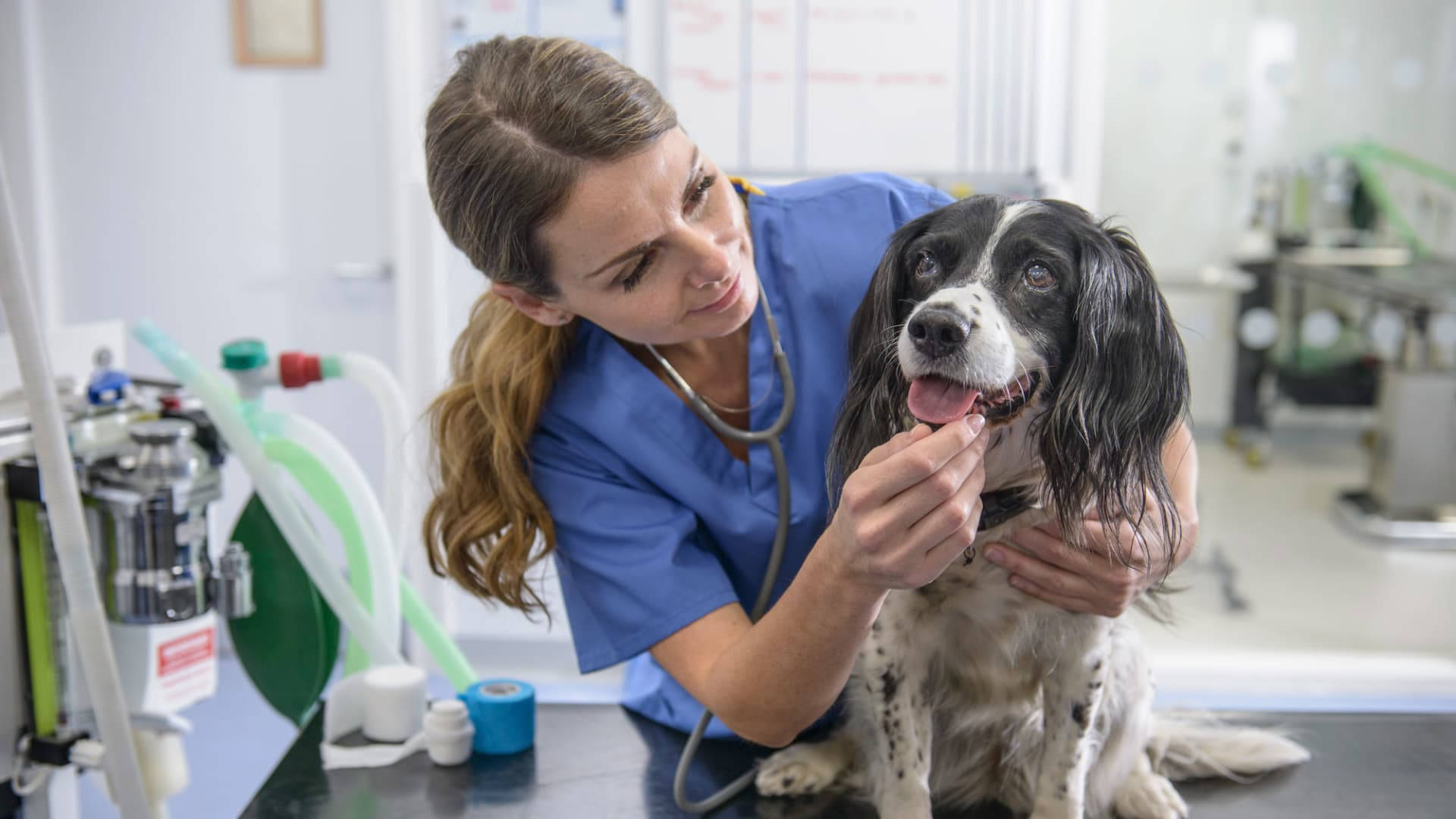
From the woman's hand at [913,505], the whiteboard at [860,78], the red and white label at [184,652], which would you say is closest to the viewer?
the woman's hand at [913,505]

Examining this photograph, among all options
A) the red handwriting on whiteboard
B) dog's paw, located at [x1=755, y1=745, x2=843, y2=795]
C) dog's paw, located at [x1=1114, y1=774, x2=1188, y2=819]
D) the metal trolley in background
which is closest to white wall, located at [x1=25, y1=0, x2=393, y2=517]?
the red handwriting on whiteboard

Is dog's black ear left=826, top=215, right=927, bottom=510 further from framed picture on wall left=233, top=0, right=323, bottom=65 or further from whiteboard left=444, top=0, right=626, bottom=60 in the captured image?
framed picture on wall left=233, top=0, right=323, bottom=65

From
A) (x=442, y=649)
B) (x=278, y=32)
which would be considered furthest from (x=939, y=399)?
(x=278, y=32)

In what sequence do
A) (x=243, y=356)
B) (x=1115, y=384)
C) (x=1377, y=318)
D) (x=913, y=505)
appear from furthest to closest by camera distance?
(x=1377, y=318) < (x=243, y=356) < (x=1115, y=384) < (x=913, y=505)

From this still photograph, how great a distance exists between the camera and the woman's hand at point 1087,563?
106cm

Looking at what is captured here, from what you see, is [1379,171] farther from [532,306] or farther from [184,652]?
[184,652]

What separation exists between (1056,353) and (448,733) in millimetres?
772

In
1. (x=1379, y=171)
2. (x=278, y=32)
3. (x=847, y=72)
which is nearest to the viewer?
(x=847, y=72)

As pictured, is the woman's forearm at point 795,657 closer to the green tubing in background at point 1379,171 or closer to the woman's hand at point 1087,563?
the woman's hand at point 1087,563

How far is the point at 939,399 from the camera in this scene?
0.96 metres

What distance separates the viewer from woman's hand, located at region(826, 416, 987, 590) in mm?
884

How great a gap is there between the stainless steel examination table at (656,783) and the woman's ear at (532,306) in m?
0.50

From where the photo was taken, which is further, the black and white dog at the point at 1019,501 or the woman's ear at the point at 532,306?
the woman's ear at the point at 532,306

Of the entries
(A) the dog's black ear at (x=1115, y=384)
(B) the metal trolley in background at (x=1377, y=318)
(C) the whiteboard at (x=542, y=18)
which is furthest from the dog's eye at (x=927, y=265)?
(B) the metal trolley in background at (x=1377, y=318)
